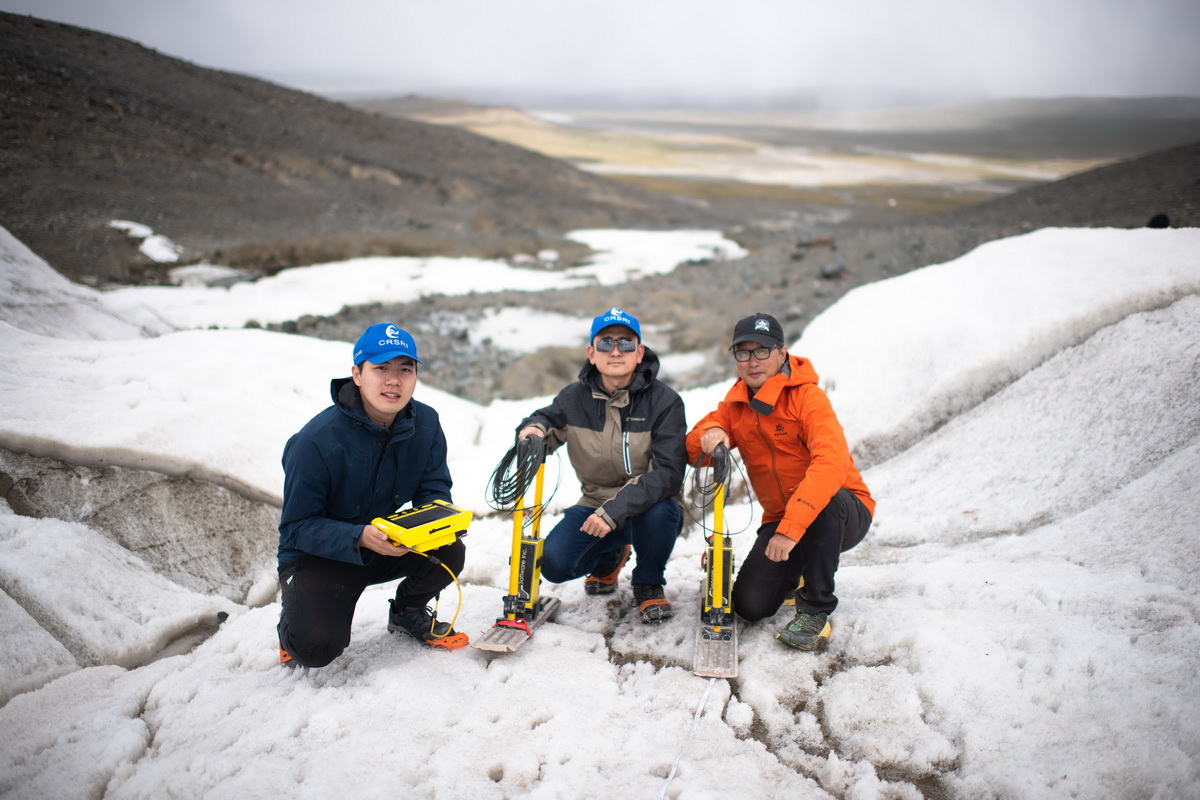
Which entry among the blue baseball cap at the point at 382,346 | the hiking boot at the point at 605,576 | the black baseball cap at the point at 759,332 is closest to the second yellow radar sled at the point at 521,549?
the hiking boot at the point at 605,576

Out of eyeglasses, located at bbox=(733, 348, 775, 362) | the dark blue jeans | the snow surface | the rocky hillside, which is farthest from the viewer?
the rocky hillside

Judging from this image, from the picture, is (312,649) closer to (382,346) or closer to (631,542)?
(382,346)

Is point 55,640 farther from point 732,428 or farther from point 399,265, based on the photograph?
point 399,265

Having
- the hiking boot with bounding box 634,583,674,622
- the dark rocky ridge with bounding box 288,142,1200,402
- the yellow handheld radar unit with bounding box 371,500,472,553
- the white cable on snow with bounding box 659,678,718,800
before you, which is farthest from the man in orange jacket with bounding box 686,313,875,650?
the dark rocky ridge with bounding box 288,142,1200,402

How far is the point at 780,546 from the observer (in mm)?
3629

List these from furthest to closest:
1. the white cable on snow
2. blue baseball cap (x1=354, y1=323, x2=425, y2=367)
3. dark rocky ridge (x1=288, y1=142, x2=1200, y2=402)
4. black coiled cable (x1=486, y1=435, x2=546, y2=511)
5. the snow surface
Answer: dark rocky ridge (x1=288, y1=142, x2=1200, y2=402)
black coiled cable (x1=486, y1=435, x2=546, y2=511)
blue baseball cap (x1=354, y1=323, x2=425, y2=367)
the snow surface
the white cable on snow

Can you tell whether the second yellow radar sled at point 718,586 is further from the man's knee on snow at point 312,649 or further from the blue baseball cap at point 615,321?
the man's knee on snow at point 312,649

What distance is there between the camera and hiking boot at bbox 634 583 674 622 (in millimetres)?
4281

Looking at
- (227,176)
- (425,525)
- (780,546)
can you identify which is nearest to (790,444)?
(780,546)

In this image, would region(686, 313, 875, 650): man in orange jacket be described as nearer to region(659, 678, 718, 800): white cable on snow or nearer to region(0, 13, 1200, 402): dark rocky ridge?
region(659, 678, 718, 800): white cable on snow

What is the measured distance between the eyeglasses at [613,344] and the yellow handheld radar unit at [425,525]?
1237 mm

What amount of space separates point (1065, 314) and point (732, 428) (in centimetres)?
410

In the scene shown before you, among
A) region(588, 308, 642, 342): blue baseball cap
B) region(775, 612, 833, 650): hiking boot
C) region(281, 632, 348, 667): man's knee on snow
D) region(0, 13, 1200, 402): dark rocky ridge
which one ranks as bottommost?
region(281, 632, 348, 667): man's knee on snow

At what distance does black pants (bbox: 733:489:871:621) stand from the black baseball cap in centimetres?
95
